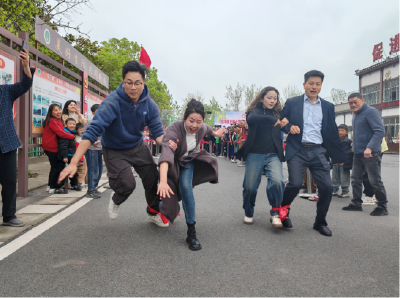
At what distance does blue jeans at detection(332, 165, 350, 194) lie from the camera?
7.00 m

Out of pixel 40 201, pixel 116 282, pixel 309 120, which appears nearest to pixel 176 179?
pixel 116 282

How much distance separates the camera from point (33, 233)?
383cm

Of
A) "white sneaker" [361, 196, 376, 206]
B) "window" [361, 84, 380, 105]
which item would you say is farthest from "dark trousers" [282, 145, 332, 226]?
"window" [361, 84, 380, 105]

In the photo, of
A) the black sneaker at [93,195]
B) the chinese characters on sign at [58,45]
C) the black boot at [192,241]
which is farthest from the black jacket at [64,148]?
the black boot at [192,241]

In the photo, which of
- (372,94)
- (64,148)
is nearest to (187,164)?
(64,148)

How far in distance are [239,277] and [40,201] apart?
168 inches

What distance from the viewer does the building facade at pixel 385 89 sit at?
35.7 m

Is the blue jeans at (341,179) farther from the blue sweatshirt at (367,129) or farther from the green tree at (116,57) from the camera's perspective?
the green tree at (116,57)

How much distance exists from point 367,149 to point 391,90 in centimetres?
3770

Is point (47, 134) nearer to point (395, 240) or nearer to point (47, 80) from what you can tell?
point (47, 80)

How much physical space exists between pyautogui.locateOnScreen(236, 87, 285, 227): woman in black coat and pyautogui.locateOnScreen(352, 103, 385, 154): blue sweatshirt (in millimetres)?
1906

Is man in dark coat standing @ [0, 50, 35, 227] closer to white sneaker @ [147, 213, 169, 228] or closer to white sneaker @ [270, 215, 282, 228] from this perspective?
white sneaker @ [147, 213, 169, 228]

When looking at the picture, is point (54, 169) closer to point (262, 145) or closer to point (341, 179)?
point (262, 145)

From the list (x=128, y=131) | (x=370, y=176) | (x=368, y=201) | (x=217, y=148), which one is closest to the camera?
(x=128, y=131)
